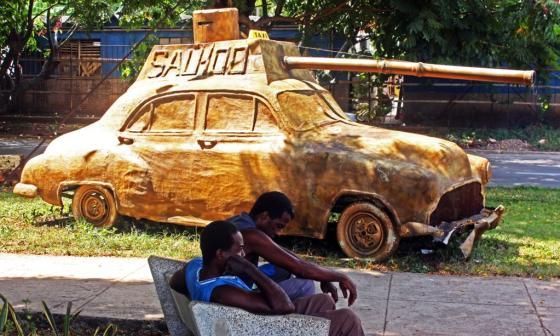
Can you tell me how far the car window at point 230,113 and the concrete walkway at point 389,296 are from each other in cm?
164

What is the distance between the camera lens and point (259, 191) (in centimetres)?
821

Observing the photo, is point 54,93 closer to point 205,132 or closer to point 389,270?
point 205,132

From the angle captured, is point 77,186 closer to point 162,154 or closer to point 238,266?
point 162,154

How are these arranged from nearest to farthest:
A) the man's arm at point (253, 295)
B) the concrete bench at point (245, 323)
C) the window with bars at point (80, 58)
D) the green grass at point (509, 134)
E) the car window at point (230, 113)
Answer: the concrete bench at point (245, 323), the man's arm at point (253, 295), the car window at point (230, 113), the green grass at point (509, 134), the window with bars at point (80, 58)

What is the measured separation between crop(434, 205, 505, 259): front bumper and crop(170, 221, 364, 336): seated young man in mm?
3567

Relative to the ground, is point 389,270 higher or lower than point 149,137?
lower

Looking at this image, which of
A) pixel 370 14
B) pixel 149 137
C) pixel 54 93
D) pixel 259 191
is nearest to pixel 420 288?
pixel 259 191

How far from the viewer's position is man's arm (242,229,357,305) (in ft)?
15.0

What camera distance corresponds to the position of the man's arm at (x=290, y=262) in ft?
15.0

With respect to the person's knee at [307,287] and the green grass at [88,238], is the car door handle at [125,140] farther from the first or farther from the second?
the person's knee at [307,287]

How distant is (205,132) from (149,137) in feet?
2.20

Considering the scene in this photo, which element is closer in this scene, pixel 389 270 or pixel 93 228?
pixel 389 270

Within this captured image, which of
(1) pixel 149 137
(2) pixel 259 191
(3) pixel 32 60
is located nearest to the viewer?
(2) pixel 259 191

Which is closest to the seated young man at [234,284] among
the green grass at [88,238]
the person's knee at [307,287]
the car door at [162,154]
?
the person's knee at [307,287]
